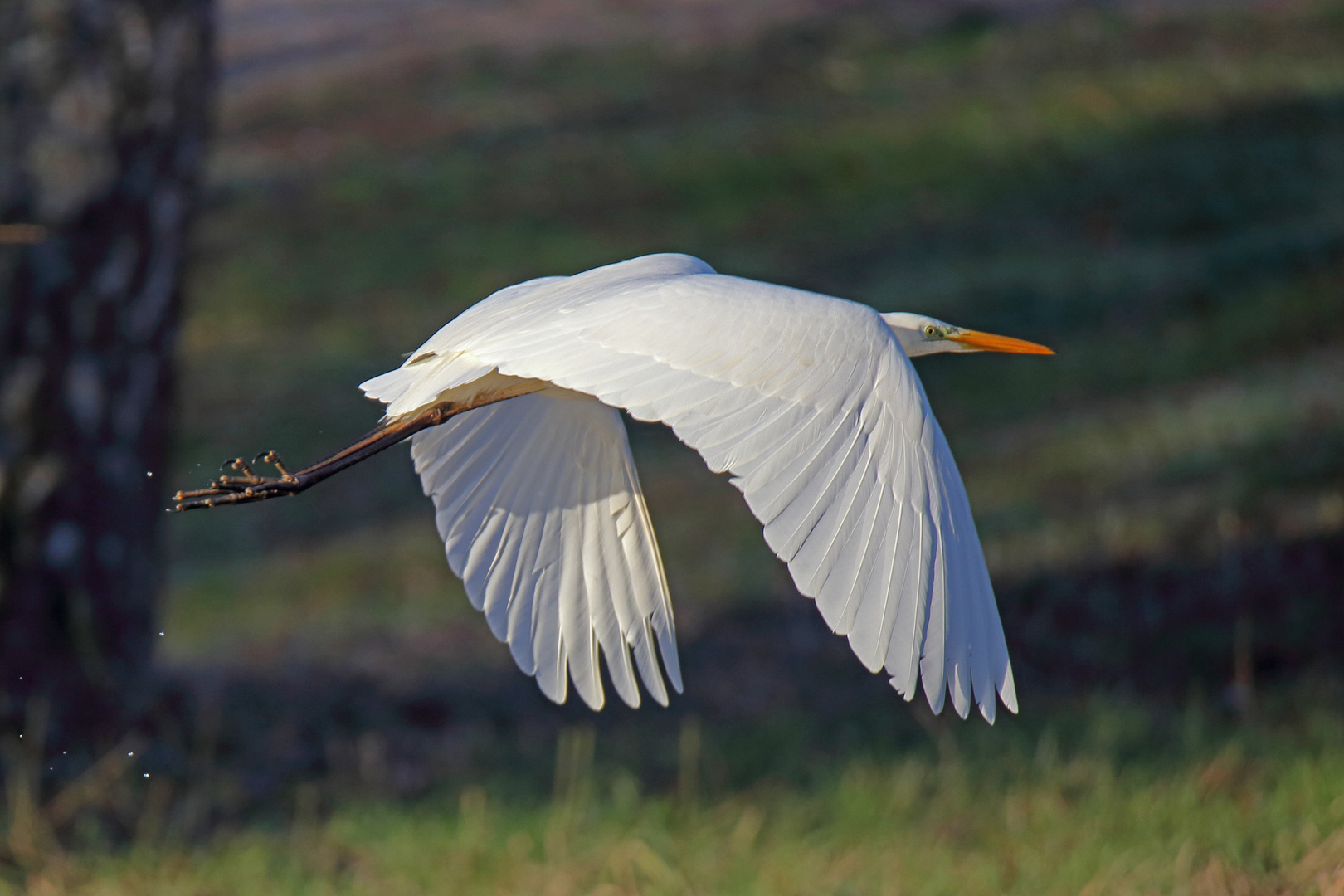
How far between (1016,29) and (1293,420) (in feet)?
23.6

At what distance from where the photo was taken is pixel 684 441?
234 centimetres

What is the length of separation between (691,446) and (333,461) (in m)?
1.11

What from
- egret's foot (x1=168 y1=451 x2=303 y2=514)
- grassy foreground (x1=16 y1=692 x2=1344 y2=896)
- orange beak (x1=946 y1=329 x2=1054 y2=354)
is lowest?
grassy foreground (x1=16 y1=692 x2=1344 y2=896)

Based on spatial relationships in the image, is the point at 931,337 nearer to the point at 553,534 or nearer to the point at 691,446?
the point at 553,534

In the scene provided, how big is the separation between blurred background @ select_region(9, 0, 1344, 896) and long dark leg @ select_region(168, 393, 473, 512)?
108 centimetres

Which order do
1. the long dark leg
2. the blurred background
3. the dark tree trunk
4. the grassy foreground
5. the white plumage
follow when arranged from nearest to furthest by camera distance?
the white plumage, the long dark leg, the grassy foreground, the blurred background, the dark tree trunk

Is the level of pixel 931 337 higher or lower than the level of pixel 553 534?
higher

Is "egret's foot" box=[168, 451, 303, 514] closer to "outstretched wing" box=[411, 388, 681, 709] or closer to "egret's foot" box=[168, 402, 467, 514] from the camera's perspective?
"egret's foot" box=[168, 402, 467, 514]

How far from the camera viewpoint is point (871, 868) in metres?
3.69

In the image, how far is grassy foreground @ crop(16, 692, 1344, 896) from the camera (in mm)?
Result: 3629

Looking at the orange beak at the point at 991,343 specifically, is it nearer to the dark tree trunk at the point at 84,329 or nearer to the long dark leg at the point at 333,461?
the long dark leg at the point at 333,461

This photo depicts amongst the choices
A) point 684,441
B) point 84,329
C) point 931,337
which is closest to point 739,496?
point 84,329

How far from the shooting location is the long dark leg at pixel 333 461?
3.12 m

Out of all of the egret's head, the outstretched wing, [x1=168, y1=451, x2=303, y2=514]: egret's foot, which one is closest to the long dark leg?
[x1=168, y1=451, x2=303, y2=514]: egret's foot
